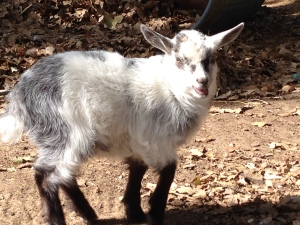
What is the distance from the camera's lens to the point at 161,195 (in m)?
4.04

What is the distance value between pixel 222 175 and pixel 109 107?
62.0 inches

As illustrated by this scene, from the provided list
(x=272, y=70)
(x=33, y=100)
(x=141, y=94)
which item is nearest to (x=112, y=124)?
(x=141, y=94)

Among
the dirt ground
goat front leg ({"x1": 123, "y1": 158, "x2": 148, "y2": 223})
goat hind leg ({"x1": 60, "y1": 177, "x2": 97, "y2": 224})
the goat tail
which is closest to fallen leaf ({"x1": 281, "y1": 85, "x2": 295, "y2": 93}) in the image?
the dirt ground

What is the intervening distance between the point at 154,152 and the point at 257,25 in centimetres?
602

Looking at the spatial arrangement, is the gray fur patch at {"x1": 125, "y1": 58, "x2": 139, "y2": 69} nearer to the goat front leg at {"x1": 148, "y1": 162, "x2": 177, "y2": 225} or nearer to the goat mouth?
the goat mouth

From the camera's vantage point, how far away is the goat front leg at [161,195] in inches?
156

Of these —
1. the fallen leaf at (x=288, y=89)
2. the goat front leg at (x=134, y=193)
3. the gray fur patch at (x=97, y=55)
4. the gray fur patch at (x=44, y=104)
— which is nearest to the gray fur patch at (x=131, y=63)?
the gray fur patch at (x=97, y=55)

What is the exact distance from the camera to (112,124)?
3.72 m

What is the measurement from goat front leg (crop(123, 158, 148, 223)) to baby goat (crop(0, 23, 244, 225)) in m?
0.16

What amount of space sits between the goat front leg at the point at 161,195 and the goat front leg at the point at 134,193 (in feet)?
0.47

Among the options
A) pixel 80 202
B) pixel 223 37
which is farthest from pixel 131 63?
pixel 80 202

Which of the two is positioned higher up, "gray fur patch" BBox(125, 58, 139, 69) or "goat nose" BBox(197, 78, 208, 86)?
"goat nose" BBox(197, 78, 208, 86)

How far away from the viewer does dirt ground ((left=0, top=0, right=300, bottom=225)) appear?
171 inches

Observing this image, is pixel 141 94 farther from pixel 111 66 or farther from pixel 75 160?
pixel 75 160
